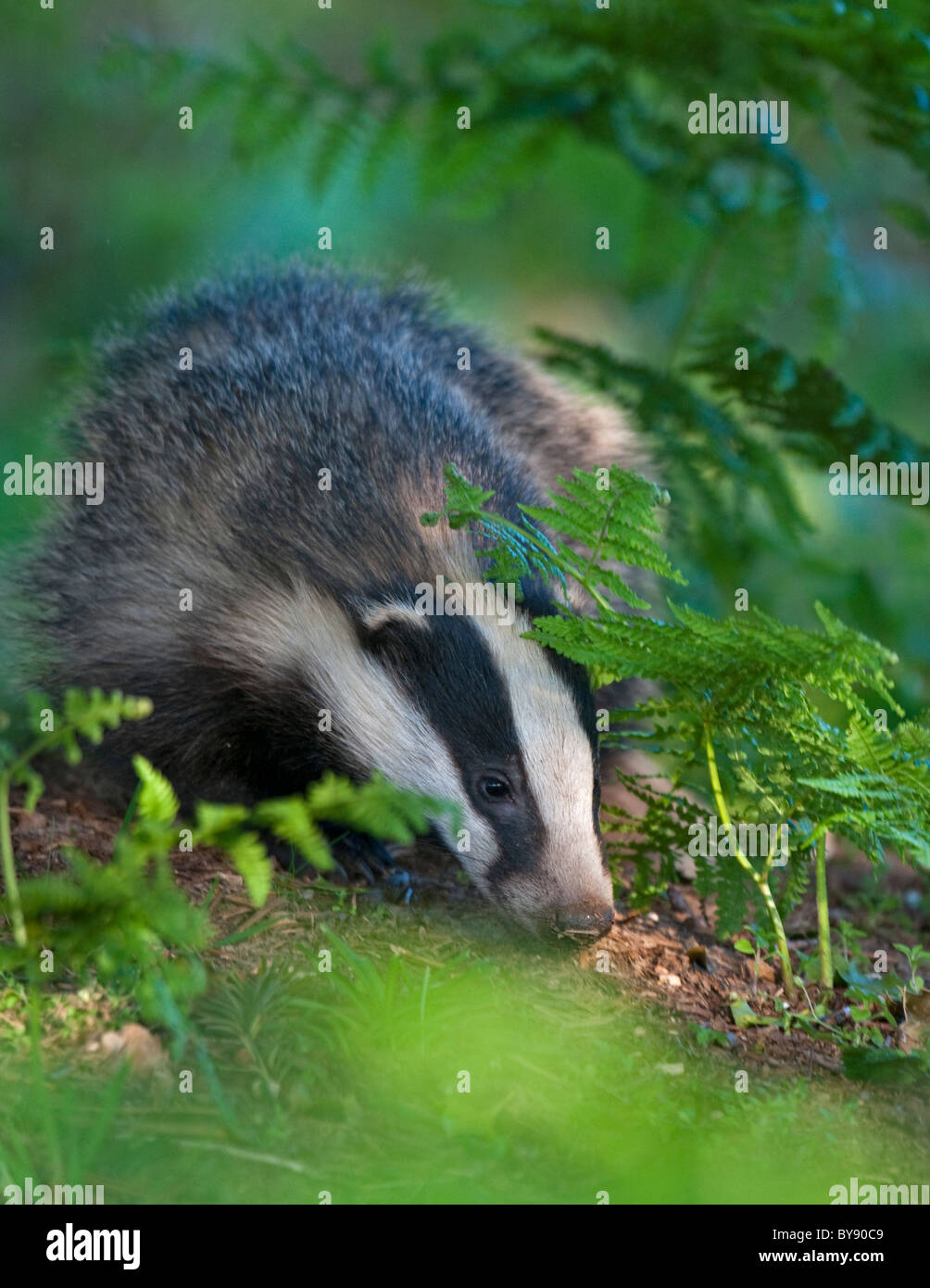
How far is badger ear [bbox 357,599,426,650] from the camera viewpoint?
12.7 feet

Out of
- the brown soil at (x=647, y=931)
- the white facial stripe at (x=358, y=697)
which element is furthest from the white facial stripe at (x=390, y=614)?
the brown soil at (x=647, y=931)

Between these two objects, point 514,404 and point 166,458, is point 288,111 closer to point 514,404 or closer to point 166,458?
point 514,404

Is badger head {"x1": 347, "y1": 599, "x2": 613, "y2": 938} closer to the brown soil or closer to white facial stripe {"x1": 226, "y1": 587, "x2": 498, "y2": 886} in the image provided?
white facial stripe {"x1": 226, "y1": 587, "x2": 498, "y2": 886}

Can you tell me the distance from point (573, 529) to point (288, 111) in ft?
10.8

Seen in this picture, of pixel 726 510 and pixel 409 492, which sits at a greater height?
pixel 726 510

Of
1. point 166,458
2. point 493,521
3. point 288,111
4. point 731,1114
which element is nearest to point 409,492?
point 493,521

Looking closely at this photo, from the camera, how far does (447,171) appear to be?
19.8ft

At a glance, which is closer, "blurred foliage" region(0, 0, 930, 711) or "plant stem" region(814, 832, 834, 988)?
"plant stem" region(814, 832, 834, 988)
